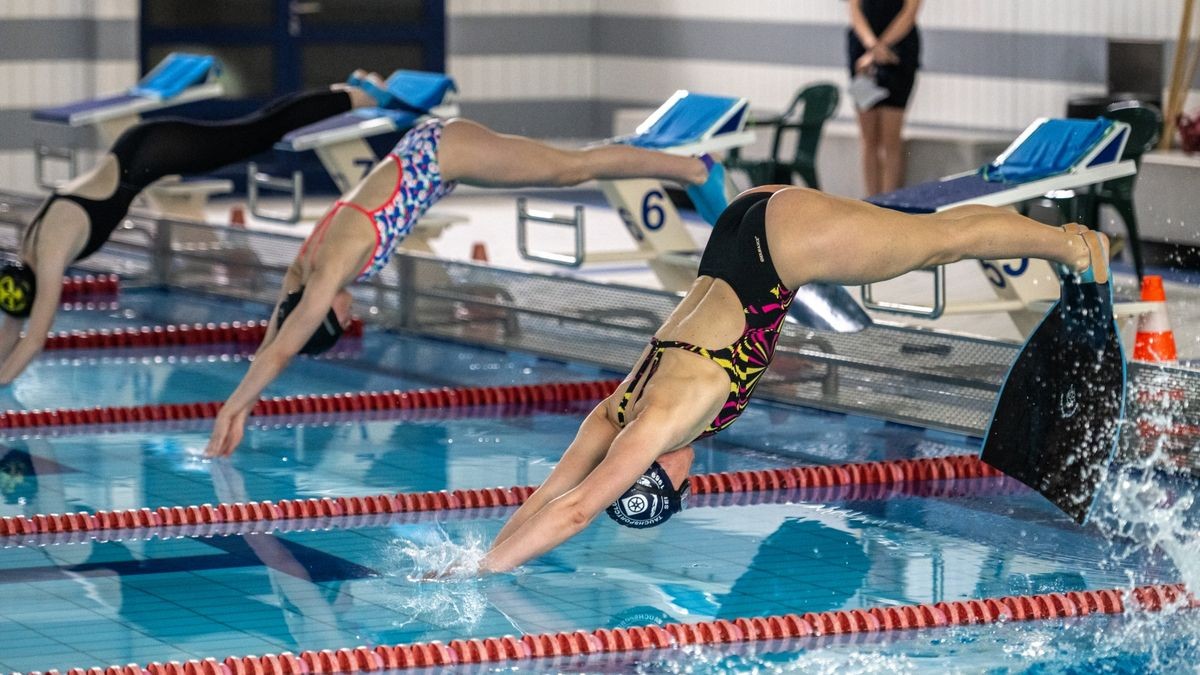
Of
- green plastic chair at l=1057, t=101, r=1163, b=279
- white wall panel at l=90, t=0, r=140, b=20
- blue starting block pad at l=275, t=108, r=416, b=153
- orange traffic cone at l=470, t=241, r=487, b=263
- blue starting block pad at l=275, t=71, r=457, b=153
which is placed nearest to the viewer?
green plastic chair at l=1057, t=101, r=1163, b=279

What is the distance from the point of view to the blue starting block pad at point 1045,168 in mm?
6559

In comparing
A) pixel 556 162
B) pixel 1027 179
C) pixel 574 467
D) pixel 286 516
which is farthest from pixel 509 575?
pixel 1027 179

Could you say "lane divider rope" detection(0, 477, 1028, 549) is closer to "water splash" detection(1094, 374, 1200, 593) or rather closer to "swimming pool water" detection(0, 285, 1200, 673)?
"swimming pool water" detection(0, 285, 1200, 673)

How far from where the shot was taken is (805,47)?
12625 mm

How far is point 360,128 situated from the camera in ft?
29.2

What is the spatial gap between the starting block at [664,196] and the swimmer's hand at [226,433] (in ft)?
6.22

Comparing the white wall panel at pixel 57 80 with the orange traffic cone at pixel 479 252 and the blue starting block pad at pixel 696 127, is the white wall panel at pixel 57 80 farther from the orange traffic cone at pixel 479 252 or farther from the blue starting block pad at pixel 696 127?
the blue starting block pad at pixel 696 127

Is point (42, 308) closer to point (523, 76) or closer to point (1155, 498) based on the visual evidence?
point (1155, 498)

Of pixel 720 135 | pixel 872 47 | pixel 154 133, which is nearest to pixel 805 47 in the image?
pixel 872 47

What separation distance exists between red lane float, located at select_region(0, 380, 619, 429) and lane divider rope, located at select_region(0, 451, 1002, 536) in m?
1.30

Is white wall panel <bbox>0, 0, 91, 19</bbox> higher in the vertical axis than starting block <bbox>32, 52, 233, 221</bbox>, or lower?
higher

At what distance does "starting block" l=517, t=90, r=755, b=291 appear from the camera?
7.59 m

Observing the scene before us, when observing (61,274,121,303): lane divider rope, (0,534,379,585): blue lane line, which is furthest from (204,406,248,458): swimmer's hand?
(61,274,121,303): lane divider rope

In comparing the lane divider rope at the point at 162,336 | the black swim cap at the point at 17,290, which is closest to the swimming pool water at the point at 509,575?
the black swim cap at the point at 17,290
